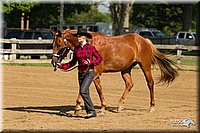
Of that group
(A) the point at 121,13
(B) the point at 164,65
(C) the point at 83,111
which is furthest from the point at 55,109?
(A) the point at 121,13

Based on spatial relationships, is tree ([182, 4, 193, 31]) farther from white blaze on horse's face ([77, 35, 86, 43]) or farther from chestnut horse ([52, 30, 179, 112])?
white blaze on horse's face ([77, 35, 86, 43])

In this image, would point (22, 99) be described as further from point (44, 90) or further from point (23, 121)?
point (23, 121)

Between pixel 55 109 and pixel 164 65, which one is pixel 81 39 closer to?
pixel 55 109

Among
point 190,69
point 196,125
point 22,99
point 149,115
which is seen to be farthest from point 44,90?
point 190,69

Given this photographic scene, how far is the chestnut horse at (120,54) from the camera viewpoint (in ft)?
36.9

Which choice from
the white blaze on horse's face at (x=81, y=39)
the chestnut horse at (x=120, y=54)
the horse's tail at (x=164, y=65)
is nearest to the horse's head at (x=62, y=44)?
the chestnut horse at (x=120, y=54)

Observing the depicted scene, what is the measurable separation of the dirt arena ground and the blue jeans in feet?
0.86

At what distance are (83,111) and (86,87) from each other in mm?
1438

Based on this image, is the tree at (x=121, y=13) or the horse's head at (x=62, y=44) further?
the tree at (x=121, y=13)

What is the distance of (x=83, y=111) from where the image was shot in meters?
11.6

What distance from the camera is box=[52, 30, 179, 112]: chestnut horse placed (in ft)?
36.9

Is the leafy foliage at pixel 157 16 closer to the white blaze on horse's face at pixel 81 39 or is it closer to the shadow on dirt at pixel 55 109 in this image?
the shadow on dirt at pixel 55 109

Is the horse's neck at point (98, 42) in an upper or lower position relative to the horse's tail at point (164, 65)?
upper

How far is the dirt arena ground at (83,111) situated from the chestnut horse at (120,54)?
74cm
